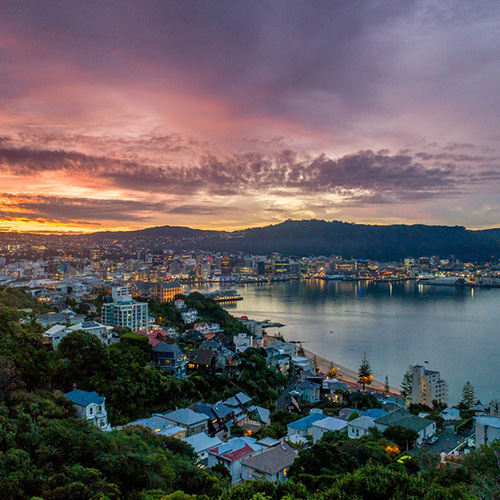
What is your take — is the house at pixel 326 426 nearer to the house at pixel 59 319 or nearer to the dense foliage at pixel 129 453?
the dense foliage at pixel 129 453

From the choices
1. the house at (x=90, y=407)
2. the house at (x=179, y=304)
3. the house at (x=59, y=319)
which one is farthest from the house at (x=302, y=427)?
the house at (x=179, y=304)

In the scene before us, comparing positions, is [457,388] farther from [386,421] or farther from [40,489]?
[40,489]

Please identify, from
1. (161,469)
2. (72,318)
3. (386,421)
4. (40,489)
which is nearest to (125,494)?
(161,469)

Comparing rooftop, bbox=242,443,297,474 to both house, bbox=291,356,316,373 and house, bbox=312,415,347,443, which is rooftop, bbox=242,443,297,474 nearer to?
house, bbox=312,415,347,443

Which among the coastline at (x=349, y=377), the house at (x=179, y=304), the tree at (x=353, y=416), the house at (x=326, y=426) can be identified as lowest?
the coastline at (x=349, y=377)

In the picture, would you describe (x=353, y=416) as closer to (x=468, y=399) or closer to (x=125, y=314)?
(x=468, y=399)

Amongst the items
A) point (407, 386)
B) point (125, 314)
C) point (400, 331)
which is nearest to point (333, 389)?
point (407, 386)

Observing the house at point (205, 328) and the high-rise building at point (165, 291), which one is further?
the high-rise building at point (165, 291)
